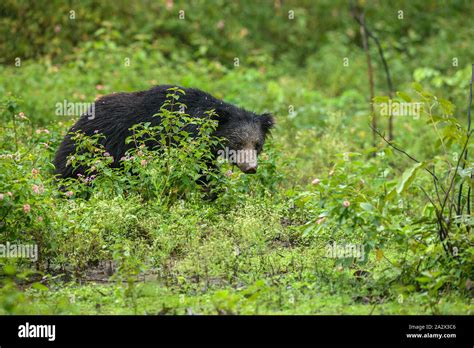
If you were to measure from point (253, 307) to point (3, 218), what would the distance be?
2.27 m

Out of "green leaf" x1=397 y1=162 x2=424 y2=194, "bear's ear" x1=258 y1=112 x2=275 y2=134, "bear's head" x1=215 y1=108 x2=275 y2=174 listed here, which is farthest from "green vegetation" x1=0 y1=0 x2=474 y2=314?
"bear's ear" x1=258 y1=112 x2=275 y2=134

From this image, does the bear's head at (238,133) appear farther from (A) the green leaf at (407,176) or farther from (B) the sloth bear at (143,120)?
(A) the green leaf at (407,176)

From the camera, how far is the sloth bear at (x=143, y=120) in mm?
9133

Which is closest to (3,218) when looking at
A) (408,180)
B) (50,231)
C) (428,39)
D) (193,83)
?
(50,231)

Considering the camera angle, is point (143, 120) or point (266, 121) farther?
point (266, 121)

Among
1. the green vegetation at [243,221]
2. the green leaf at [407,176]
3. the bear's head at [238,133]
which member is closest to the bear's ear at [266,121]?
the bear's head at [238,133]

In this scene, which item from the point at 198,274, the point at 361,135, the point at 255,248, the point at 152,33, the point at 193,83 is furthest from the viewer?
the point at 152,33

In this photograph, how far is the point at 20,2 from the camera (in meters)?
15.8

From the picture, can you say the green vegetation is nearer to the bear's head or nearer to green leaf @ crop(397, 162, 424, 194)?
green leaf @ crop(397, 162, 424, 194)

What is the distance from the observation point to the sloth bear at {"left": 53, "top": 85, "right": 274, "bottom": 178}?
913 cm

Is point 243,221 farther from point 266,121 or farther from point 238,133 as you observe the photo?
point 266,121

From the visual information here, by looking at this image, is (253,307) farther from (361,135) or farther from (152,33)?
(152,33)

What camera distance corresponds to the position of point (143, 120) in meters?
9.12

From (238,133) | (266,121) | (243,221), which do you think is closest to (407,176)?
Result: (243,221)
